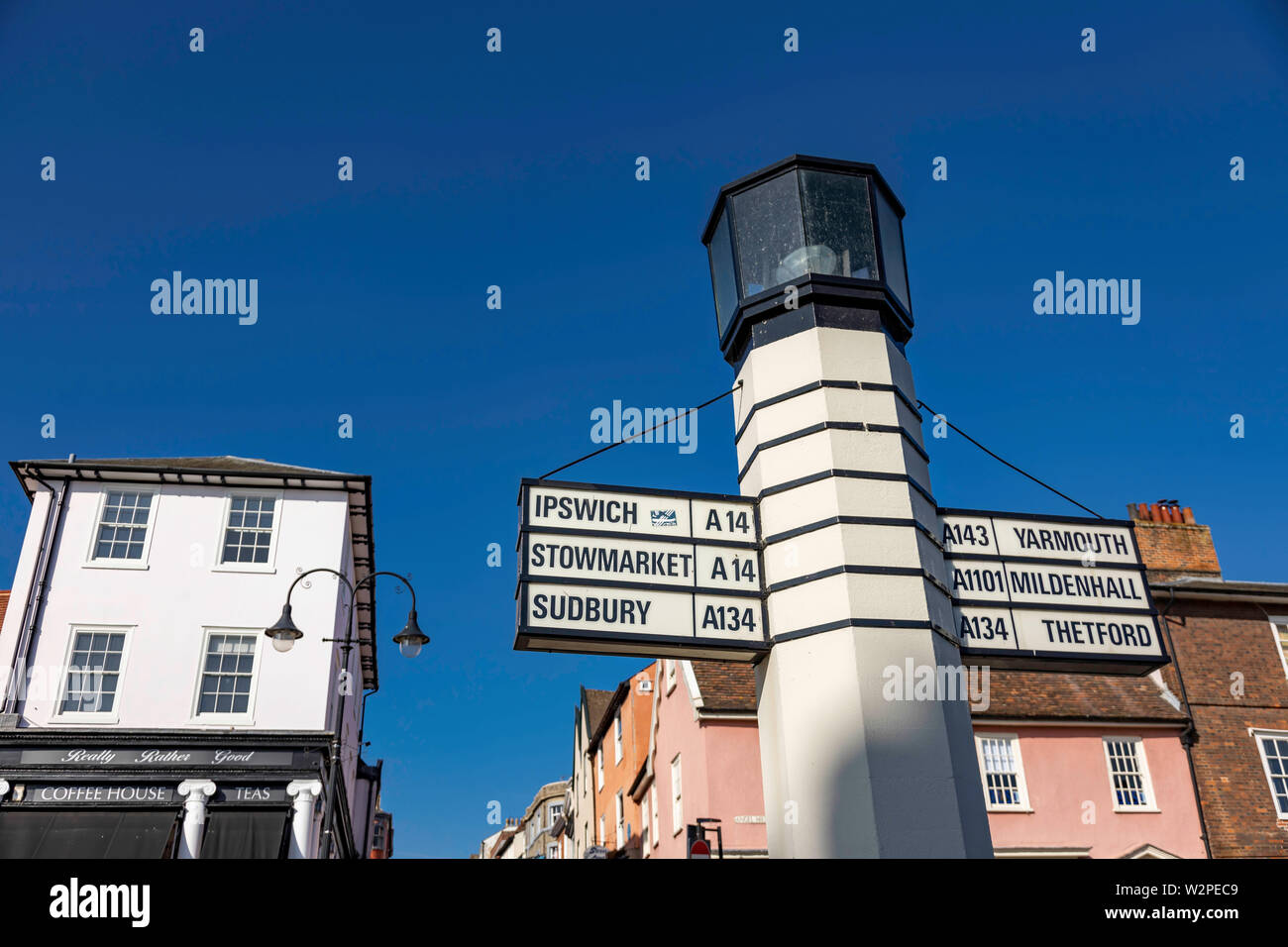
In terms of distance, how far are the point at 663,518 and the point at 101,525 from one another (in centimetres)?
2191

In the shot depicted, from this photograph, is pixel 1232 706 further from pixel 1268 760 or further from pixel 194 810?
pixel 194 810

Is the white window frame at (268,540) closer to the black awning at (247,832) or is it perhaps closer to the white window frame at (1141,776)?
the black awning at (247,832)

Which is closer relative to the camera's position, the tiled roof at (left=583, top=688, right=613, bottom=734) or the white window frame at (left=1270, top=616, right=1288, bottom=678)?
the white window frame at (left=1270, top=616, right=1288, bottom=678)

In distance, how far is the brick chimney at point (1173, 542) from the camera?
28375mm

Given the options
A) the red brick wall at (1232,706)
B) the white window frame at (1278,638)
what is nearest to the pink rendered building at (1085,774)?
the red brick wall at (1232,706)

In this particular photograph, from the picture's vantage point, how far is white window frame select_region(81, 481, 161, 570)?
23.7 m

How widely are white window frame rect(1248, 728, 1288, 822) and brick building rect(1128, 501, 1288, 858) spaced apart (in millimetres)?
26

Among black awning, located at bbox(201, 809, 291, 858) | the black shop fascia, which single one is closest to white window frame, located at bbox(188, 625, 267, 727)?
the black shop fascia

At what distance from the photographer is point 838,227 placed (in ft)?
27.0

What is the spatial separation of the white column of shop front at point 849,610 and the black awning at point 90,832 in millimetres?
18459

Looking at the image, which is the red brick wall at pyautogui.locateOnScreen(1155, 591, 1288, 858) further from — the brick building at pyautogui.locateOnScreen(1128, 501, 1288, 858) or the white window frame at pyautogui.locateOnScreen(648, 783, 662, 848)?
the white window frame at pyautogui.locateOnScreen(648, 783, 662, 848)

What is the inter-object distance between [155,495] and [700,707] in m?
15.2
